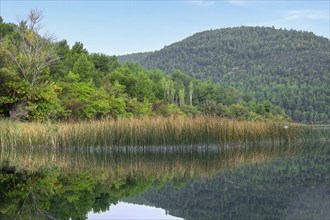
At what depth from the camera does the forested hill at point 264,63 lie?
85656 mm

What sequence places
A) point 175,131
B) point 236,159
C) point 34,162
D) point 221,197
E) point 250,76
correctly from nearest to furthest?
→ point 221,197
point 34,162
point 236,159
point 175,131
point 250,76

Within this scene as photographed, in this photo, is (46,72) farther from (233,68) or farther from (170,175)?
(233,68)

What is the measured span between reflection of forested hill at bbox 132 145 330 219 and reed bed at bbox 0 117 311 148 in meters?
4.17

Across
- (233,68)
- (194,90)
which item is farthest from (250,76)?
(194,90)

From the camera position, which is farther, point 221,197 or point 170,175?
point 170,175

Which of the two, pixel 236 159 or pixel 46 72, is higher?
pixel 46 72

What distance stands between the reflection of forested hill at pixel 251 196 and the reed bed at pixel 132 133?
4.17 m

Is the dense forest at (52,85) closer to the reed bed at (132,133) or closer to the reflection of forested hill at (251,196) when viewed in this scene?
the reed bed at (132,133)

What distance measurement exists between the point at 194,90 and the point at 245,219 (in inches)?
3054

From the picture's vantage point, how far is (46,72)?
27641 mm

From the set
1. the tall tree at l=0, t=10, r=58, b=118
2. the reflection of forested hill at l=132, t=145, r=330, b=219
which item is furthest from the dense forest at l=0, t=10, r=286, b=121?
the reflection of forested hill at l=132, t=145, r=330, b=219

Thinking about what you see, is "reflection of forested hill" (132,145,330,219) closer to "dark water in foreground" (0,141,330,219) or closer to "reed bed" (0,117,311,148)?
"dark water in foreground" (0,141,330,219)

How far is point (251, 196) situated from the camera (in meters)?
6.44

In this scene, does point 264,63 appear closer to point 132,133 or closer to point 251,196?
point 132,133
